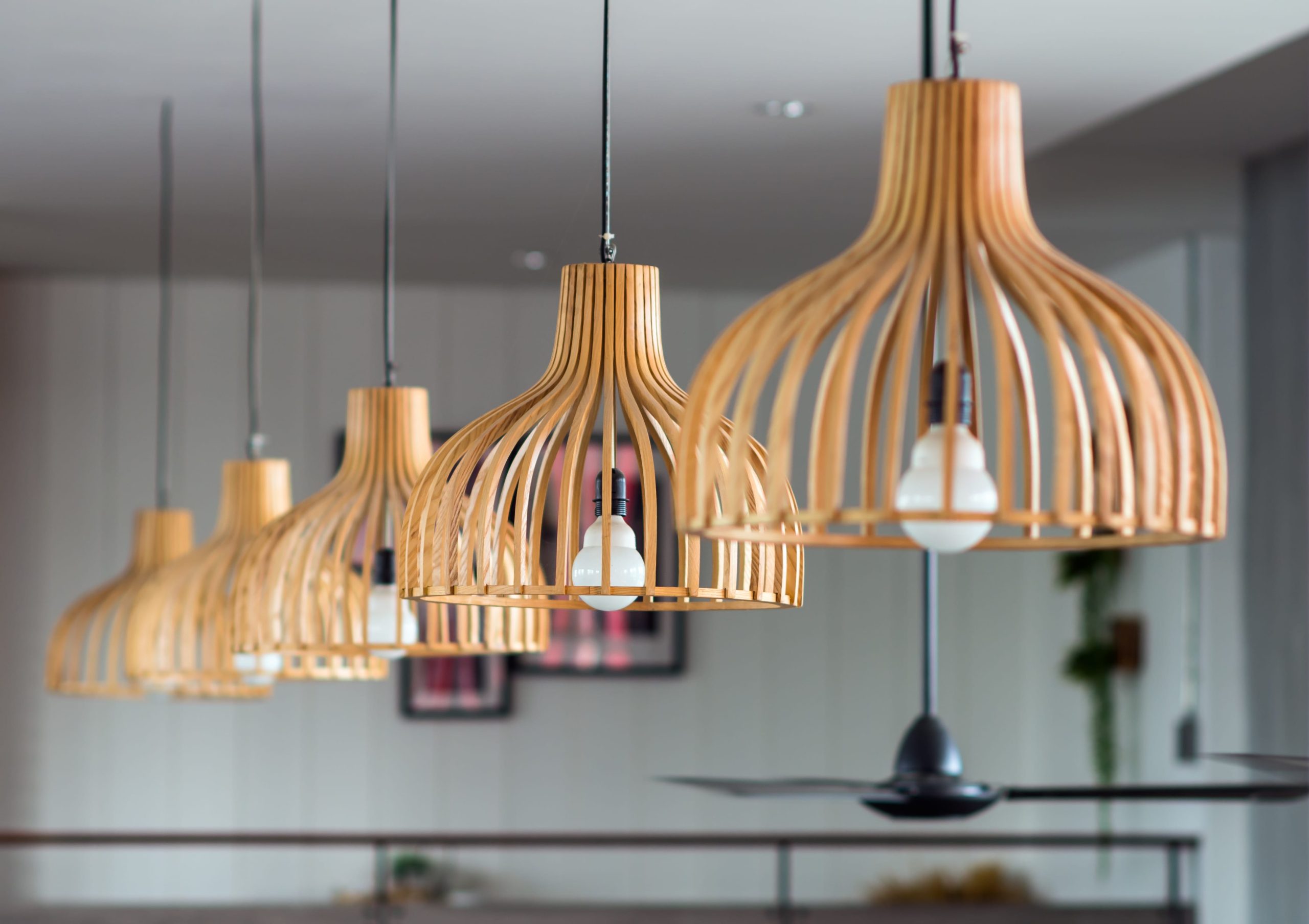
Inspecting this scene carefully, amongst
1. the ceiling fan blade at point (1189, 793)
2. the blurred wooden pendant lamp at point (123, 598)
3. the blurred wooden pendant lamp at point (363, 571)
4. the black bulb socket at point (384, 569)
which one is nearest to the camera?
the blurred wooden pendant lamp at point (363, 571)

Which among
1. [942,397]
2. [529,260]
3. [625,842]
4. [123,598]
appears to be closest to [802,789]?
[942,397]

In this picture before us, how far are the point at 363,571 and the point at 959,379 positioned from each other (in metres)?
1.31

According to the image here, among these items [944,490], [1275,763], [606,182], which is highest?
[606,182]

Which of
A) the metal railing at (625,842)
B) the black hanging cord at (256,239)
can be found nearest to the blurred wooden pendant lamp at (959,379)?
the black hanging cord at (256,239)

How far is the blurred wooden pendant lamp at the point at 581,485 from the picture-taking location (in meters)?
1.73

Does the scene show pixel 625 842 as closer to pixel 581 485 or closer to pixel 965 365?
pixel 581 485

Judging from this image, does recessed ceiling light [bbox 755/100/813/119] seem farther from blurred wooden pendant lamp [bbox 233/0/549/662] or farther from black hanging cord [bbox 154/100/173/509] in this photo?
black hanging cord [bbox 154/100/173/509]

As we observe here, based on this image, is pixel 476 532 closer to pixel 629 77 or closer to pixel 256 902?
pixel 629 77

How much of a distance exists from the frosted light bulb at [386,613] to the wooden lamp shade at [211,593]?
0.51 m

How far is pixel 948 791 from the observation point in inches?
106

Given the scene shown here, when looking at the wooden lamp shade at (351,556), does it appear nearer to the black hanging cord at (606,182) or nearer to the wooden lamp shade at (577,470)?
the wooden lamp shade at (577,470)

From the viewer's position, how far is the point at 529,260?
560cm

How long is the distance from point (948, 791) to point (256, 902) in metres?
3.88

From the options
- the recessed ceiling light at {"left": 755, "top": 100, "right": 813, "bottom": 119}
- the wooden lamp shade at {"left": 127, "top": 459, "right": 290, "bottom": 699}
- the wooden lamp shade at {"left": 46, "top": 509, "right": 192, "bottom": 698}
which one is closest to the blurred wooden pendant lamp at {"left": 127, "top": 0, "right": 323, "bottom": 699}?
the wooden lamp shade at {"left": 127, "top": 459, "right": 290, "bottom": 699}
